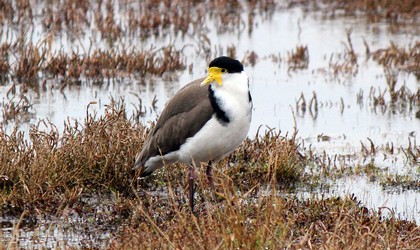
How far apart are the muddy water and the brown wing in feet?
4.92

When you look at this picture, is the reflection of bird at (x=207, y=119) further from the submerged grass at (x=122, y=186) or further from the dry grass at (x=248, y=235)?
the dry grass at (x=248, y=235)

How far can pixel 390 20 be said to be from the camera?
1638 cm

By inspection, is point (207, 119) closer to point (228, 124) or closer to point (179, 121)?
point (228, 124)

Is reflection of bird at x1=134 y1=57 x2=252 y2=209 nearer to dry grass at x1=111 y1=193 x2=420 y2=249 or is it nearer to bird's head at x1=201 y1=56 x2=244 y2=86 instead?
bird's head at x1=201 y1=56 x2=244 y2=86

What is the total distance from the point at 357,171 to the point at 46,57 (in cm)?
558

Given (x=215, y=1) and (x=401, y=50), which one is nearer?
(x=401, y=50)

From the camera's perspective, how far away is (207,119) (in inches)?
278

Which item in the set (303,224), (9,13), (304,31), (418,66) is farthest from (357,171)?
(9,13)

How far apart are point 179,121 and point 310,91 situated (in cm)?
527

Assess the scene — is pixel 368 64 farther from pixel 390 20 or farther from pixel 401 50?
pixel 390 20

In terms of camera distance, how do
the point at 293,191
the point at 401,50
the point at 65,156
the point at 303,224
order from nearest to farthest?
the point at 303,224, the point at 65,156, the point at 293,191, the point at 401,50

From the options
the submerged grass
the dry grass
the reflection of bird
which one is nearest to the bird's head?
the reflection of bird

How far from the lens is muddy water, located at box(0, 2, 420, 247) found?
959cm

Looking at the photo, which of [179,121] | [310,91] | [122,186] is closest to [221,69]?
[179,121]
